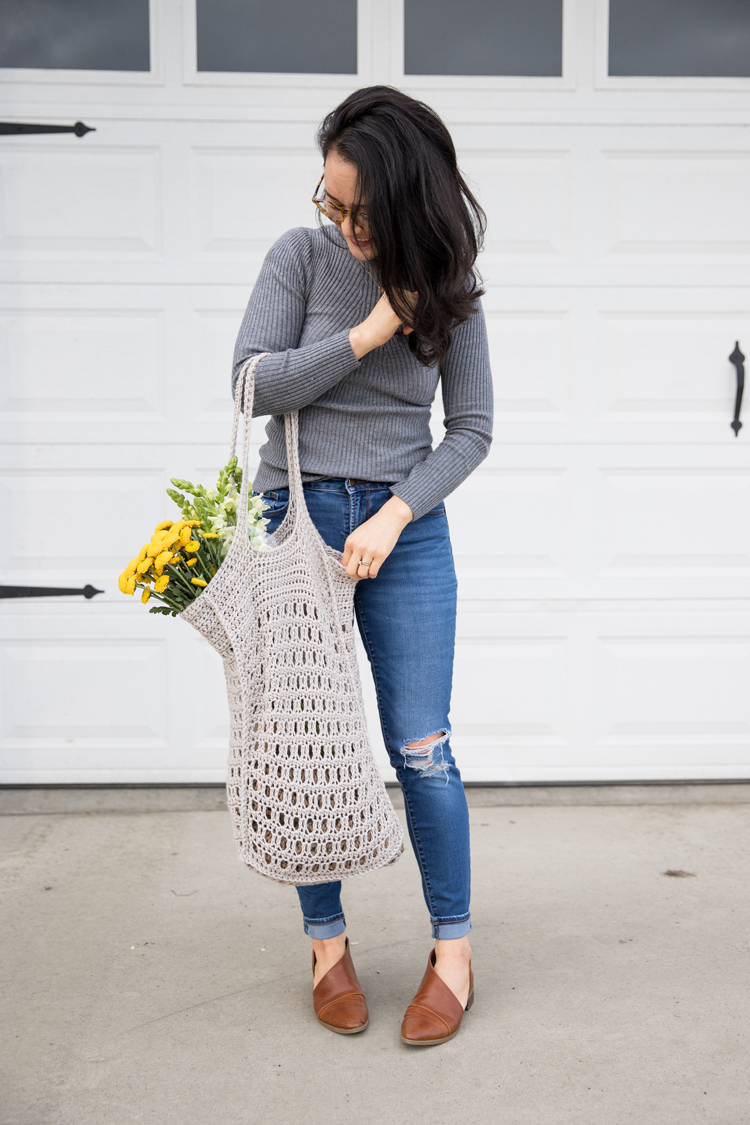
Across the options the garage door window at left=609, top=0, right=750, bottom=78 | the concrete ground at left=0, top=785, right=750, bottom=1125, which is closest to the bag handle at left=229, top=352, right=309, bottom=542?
the concrete ground at left=0, top=785, right=750, bottom=1125

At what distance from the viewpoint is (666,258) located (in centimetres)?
267

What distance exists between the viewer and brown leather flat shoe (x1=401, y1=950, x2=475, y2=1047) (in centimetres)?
149

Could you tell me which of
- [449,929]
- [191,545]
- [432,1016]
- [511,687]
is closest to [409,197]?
[191,545]

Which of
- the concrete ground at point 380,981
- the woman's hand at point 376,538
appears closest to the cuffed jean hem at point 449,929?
the concrete ground at point 380,981

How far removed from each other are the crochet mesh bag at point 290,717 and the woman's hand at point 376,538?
6cm

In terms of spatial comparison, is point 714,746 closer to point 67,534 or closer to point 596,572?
point 596,572

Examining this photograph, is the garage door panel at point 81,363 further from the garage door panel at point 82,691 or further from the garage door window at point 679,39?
the garage door window at point 679,39

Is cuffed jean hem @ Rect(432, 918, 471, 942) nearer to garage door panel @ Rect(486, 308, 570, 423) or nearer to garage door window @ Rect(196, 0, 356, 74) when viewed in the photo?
garage door panel @ Rect(486, 308, 570, 423)

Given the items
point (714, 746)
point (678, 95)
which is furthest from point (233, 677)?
point (678, 95)

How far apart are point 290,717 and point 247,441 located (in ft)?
1.36

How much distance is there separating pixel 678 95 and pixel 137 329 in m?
1.66

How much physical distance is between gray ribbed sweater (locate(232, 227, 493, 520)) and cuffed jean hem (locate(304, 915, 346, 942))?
2.36 ft

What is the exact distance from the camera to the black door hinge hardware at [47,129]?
102 inches

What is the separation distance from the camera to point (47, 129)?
258 cm
